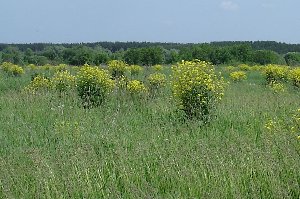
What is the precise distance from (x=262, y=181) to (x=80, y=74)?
7.41 meters

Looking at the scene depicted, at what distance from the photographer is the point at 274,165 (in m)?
4.23

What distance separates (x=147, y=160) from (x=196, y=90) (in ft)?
11.1

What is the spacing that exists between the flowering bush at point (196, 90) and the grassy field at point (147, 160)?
31 cm

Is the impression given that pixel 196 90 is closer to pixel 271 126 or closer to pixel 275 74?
pixel 271 126

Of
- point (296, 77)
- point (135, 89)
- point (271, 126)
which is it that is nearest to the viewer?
point (271, 126)

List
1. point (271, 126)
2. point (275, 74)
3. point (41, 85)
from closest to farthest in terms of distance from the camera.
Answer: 1. point (271, 126)
2. point (41, 85)
3. point (275, 74)

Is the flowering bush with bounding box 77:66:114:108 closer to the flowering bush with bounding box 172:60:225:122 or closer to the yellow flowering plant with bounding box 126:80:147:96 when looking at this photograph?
the yellow flowering plant with bounding box 126:80:147:96

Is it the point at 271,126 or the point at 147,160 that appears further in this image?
the point at 271,126

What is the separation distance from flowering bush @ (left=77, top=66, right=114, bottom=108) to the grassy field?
2.44m

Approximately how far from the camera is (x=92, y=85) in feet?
34.7

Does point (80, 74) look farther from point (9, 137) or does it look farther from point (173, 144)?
point (173, 144)

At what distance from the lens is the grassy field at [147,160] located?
3.96 m

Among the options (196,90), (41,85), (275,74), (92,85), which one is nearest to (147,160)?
(196,90)

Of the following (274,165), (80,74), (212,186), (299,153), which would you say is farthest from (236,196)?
(80,74)
